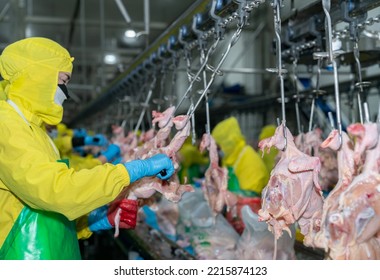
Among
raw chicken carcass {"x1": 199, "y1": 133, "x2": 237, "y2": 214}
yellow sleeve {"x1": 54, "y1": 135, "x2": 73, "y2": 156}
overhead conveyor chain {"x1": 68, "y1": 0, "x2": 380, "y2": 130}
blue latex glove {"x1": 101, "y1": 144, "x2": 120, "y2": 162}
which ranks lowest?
raw chicken carcass {"x1": 199, "y1": 133, "x2": 237, "y2": 214}

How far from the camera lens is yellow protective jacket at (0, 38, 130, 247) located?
196cm

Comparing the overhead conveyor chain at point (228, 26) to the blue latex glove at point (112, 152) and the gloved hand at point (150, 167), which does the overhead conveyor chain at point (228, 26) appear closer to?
the gloved hand at point (150, 167)

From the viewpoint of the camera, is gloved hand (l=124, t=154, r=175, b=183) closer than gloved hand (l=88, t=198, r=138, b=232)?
Yes

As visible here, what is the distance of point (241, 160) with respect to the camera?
5.08 m

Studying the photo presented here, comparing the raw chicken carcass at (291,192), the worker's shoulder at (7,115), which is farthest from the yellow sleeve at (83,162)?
the raw chicken carcass at (291,192)

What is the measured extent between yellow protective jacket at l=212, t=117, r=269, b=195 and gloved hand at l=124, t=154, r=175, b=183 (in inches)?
97.5

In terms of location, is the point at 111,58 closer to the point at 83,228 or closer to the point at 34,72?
the point at 83,228

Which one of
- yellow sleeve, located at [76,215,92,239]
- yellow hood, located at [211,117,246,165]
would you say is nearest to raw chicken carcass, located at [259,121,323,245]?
yellow sleeve, located at [76,215,92,239]

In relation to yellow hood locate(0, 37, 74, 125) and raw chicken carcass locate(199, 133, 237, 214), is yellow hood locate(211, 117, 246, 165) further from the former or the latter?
yellow hood locate(0, 37, 74, 125)

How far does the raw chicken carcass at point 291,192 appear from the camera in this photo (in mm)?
1902

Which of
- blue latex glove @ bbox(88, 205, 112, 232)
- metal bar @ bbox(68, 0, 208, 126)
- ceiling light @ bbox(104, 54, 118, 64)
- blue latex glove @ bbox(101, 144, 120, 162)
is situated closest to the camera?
metal bar @ bbox(68, 0, 208, 126)

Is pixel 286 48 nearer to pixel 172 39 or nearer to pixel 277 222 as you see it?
pixel 172 39
